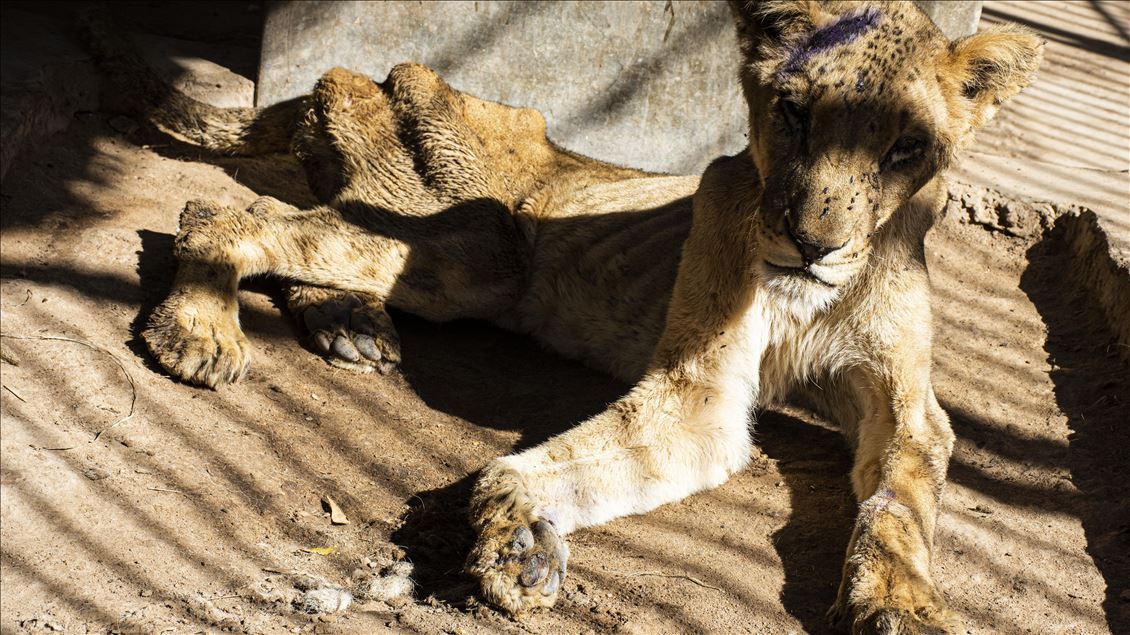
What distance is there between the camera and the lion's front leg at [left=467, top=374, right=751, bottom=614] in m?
3.08

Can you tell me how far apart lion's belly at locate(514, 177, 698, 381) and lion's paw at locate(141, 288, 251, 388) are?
4.57 ft

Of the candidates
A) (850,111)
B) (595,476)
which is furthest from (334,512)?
(850,111)

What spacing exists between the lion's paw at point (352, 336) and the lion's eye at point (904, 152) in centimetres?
220

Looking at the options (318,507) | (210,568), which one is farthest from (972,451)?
(210,568)

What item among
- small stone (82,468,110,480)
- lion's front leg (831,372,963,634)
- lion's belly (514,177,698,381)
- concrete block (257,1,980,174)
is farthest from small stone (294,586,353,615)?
concrete block (257,1,980,174)

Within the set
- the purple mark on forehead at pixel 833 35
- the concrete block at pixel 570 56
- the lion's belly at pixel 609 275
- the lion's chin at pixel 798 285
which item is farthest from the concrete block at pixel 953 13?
the lion's chin at pixel 798 285

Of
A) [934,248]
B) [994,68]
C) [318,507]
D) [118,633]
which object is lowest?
[118,633]

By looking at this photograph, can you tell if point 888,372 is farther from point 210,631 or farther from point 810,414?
point 210,631

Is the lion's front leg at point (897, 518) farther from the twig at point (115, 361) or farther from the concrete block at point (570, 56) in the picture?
the concrete block at point (570, 56)

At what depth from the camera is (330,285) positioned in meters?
4.69

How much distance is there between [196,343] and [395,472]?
906mm

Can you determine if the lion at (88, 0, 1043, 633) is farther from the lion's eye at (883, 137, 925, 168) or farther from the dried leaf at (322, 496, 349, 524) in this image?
the dried leaf at (322, 496, 349, 524)

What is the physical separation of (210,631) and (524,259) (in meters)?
2.56

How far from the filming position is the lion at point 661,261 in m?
3.13
